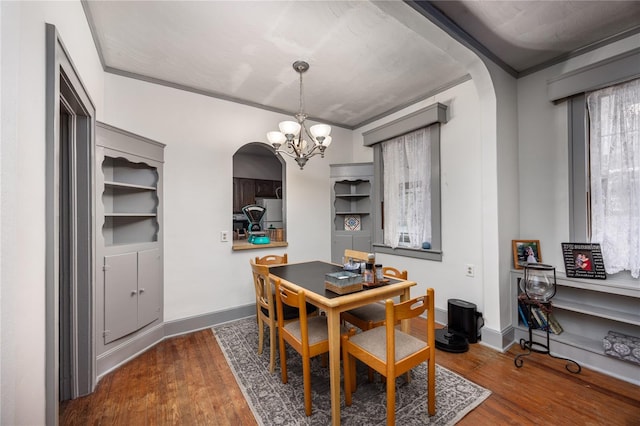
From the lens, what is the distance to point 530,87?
266 centimetres

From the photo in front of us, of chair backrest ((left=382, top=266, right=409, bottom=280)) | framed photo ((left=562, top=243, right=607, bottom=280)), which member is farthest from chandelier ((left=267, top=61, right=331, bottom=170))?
framed photo ((left=562, top=243, right=607, bottom=280))

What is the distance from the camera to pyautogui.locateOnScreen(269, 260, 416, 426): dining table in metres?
1.58

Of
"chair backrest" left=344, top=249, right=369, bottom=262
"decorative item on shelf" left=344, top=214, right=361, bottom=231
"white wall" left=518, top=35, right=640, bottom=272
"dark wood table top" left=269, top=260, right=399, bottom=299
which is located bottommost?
"dark wood table top" left=269, top=260, right=399, bottom=299

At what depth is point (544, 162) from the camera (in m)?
2.58

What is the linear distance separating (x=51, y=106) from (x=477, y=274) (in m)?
3.44

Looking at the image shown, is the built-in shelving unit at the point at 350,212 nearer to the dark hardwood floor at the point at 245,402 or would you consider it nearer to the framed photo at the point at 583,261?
the dark hardwood floor at the point at 245,402

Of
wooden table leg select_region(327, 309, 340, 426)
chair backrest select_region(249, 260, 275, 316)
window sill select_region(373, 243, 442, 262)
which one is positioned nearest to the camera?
wooden table leg select_region(327, 309, 340, 426)

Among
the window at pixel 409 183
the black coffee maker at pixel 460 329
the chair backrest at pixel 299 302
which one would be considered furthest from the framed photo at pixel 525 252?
the chair backrest at pixel 299 302

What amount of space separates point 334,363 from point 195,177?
2.50 meters

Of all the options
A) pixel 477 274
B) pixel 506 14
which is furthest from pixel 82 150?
pixel 477 274

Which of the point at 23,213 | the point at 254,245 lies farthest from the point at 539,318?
the point at 23,213

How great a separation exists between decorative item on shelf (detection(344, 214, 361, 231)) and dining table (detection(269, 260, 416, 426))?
1707mm

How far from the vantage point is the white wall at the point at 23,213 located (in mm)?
831

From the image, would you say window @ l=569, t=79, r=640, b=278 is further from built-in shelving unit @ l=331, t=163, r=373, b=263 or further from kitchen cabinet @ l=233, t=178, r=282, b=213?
kitchen cabinet @ l=233, t=178, r=282, b=213
